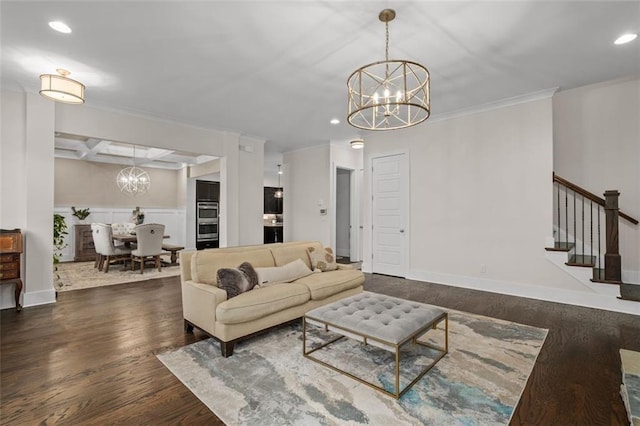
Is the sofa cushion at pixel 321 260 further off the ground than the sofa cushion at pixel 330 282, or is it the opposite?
the sofa cushion at pixel 321 260

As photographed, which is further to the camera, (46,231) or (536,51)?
(46,231)

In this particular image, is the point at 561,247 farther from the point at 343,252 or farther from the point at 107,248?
the point at 107,248

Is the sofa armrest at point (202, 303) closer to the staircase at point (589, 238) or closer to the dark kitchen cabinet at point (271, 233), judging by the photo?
the staircase at point (589, 238)

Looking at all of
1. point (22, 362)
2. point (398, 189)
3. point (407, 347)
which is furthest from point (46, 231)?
point (398, 189)

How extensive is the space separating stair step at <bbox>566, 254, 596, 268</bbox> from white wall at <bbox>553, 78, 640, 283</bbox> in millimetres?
451

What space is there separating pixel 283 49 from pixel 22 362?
3.66 meters

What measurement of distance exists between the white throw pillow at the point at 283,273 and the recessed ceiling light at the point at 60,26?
285cm

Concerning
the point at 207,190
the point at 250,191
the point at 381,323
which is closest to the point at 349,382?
the point at 381,323

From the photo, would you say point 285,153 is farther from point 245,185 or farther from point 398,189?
point 398,189

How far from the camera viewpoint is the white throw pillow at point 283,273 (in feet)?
10.7

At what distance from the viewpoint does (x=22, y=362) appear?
2.55 meters

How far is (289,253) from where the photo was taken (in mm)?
3959

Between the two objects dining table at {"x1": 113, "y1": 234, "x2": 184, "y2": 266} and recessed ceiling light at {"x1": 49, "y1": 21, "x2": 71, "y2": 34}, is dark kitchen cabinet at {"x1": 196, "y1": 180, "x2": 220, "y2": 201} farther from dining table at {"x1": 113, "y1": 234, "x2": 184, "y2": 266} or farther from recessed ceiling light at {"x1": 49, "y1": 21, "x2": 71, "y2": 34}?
recessed ceiling light at {"x1": 49, "y1": 21, "x2": 71, "y2": 34}

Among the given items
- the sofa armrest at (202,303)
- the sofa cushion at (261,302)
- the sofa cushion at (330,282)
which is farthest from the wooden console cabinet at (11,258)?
the sofa cushion at (330,282)
